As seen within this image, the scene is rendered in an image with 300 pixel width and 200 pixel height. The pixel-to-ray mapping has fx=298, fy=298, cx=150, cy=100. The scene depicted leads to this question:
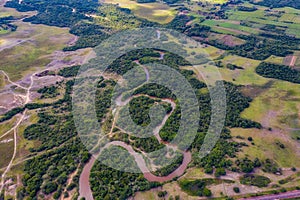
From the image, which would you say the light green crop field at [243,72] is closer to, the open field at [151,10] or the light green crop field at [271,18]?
the light green crop field at [271,18]

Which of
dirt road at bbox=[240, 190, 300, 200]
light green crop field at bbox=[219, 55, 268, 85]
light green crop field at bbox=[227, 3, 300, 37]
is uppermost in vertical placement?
light green crop field at bbox=[227, 3, 300, 37]

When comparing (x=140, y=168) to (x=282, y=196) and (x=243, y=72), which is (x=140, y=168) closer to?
(x=282, y=196)

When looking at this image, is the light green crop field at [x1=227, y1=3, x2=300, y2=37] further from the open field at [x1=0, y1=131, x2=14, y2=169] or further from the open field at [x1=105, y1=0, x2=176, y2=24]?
the open field at [x1=0, y1=131, x2=14, y2=169]

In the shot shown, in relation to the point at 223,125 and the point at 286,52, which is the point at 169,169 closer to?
the point at 223,125

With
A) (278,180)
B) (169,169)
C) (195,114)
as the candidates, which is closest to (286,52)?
(195,114)

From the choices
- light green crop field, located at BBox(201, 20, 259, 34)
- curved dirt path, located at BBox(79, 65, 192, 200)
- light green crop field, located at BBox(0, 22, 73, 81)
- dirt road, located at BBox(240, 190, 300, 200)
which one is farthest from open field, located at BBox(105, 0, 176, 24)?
dirt road, located at BBox(240, 190, 300, 200)

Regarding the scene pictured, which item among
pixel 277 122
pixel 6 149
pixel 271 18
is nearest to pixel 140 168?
pixel 6 149

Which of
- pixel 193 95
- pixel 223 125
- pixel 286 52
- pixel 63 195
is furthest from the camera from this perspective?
pixel 286 52

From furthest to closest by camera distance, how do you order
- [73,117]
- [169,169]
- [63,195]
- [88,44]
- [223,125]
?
[88,44]
[73,117]
[223,125]
[169,169]
[63,195]
